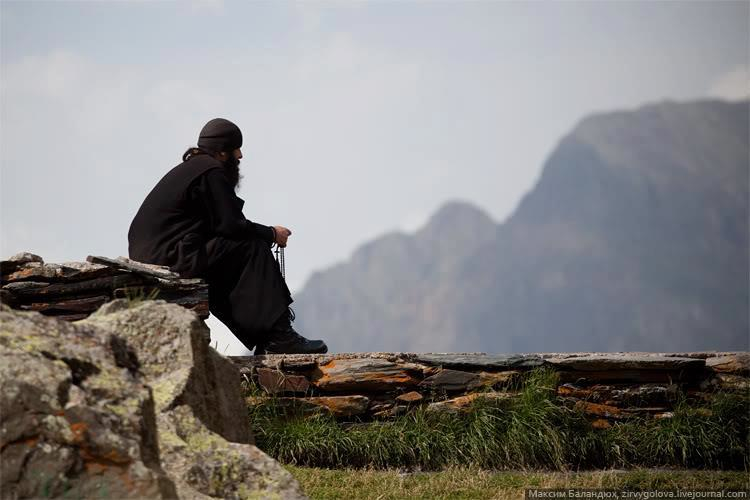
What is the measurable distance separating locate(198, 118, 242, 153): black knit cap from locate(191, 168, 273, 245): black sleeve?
0.36 m

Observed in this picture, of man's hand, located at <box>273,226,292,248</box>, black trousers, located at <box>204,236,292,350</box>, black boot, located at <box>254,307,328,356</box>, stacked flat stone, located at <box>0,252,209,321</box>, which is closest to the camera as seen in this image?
stacked flat stone, located at <box>0,252,209,321</box>

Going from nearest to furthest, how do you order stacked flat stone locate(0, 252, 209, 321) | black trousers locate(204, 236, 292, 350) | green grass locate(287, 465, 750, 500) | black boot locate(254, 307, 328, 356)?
green grass locate(287, 465, 750, 500), stacked flat stone locate(0, 252, 209, 321), black trousers locate(204, 236, 292, 350), black boot locate(254, 307, 328, 356)

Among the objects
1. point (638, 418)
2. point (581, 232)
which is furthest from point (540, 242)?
point (638, 418)

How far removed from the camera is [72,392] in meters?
3.67

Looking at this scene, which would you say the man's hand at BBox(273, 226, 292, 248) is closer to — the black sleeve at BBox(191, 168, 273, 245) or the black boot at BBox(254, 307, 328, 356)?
the black sleeve at BBox(191, 168, 273, 245)

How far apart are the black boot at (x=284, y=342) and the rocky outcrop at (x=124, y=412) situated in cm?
311

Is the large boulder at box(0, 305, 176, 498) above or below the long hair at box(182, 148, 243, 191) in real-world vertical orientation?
below

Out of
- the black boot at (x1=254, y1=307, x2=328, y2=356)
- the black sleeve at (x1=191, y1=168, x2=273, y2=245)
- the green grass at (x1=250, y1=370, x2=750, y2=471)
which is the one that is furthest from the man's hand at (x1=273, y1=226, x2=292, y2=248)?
the green grass at (x1=250, y1=370, x2=750, y2=471)

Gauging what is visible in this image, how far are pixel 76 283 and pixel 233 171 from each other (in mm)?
1671

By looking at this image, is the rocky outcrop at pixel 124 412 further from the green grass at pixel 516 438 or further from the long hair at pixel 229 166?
the long hair at pixel 229 166

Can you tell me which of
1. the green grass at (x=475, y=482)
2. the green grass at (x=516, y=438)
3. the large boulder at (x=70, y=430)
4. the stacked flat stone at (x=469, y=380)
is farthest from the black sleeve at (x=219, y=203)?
the large boulder at (x=70, y=430)

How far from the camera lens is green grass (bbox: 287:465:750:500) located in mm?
6508

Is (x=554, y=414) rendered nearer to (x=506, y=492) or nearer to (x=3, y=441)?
(x=506, y=492)

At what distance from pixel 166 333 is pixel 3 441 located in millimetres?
1047
